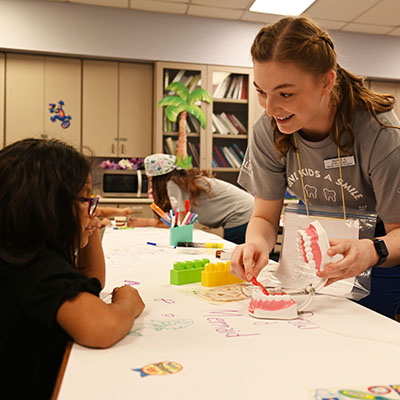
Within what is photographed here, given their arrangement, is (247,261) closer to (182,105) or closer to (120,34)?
(182,105)

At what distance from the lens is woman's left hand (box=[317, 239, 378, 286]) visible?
855 mm

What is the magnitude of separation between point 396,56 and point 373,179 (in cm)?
421

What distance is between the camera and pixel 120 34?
4012mm

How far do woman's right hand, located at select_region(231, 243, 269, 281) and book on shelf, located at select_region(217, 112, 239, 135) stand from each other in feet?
10.8

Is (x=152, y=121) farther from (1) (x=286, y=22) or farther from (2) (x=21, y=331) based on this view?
(2) (x=21, y=331)

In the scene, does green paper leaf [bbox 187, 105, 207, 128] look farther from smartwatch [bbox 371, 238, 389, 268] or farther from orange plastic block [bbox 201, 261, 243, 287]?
smartwatch [bbox 371, 238, 389, 268]

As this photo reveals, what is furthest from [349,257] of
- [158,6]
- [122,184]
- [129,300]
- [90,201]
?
[158,6]

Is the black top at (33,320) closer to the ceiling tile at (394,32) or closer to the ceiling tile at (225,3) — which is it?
the ceiling tile at (225,3)

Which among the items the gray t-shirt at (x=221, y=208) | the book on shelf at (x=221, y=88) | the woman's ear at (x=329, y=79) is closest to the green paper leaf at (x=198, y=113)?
the book on shelf at (x=221, y=88)

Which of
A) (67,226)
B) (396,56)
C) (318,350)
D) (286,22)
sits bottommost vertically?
(318,350)

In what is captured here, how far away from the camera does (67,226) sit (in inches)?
32.7

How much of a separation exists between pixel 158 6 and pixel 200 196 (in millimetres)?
2208

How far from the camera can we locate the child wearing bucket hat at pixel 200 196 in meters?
2.54

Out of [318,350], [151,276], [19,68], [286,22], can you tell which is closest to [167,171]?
[151,276]
